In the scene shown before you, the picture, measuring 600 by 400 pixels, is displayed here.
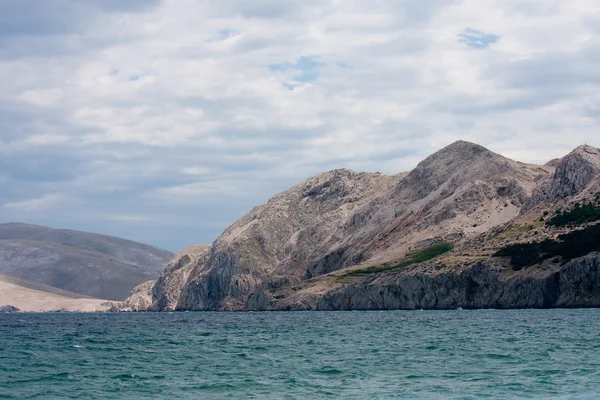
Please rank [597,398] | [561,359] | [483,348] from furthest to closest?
[483,348]
[561,359]
[597,398]

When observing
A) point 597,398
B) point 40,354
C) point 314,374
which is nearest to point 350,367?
point 314,374

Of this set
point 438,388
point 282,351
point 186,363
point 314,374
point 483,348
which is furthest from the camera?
point 282,351

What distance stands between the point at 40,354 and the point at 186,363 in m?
24.5

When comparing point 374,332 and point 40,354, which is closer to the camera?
point 40,354

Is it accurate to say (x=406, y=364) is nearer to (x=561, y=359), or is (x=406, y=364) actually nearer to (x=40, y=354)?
(x=561, y=359)

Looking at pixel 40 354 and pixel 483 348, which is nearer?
pixel 483 348

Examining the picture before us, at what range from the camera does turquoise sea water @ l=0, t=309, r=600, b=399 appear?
188 ft

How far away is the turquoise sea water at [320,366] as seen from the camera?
5744cm

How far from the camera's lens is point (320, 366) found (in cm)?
7269

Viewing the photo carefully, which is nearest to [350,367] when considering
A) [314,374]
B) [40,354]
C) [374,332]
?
[314,374]

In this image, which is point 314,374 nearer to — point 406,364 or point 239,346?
point 406,364

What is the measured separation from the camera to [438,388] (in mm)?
56781

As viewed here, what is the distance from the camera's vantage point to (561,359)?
2822 inches

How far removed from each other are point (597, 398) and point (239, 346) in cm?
5730
